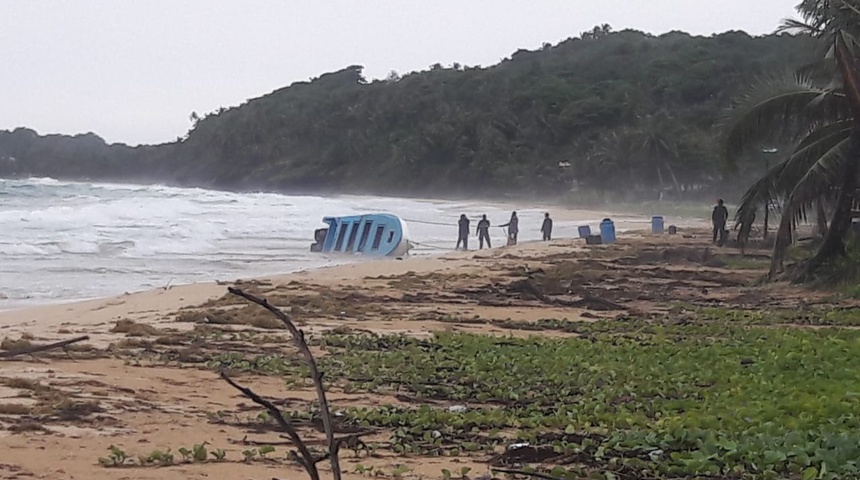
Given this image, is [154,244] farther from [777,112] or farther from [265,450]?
[265,450]

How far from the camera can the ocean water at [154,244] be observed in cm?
1827

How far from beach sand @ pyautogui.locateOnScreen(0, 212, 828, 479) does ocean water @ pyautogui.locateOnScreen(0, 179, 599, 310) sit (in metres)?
2.39

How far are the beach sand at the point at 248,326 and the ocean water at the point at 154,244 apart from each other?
2386 mm

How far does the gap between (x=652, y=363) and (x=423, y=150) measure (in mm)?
76771

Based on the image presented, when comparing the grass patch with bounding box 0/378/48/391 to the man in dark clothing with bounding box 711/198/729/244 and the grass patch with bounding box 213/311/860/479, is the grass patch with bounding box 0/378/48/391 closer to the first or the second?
the grass patch with bounding box 213/311/860/479

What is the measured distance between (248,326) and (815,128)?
9.16 m

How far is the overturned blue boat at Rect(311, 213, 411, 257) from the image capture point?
80.5 ft

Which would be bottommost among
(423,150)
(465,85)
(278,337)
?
(278,337)

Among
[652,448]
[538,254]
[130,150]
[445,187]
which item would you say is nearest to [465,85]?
[445,187]

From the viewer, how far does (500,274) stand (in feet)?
58.2

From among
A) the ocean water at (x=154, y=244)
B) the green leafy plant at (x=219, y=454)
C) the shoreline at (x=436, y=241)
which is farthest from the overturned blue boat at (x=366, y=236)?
the green leafy plant at (x=219, y=454)

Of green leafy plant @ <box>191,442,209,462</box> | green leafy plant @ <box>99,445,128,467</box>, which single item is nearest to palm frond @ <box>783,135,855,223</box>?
green leafy plant @ <box>191,442,209,462</box>

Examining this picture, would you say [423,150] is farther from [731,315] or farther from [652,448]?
[652,448]

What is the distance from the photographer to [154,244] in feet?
85.6
